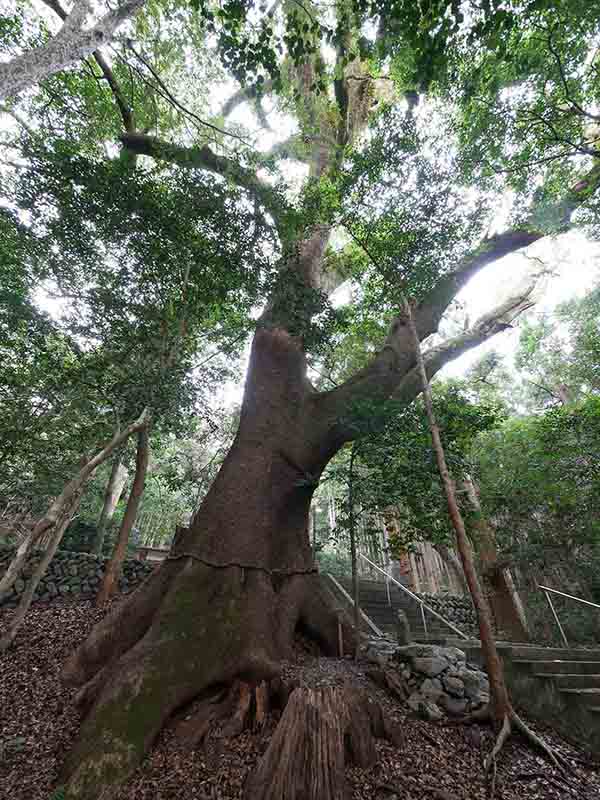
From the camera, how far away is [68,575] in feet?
20.6

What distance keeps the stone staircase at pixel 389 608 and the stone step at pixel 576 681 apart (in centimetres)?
192

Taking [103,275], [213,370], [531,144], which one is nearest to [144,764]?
[213,370]

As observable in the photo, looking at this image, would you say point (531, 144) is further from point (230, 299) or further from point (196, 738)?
point (196, 738)

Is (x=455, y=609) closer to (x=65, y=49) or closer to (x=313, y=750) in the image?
(x=313, y=750)

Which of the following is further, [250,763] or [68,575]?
[68,575]

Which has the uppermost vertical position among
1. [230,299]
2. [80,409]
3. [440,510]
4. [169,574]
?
[230,299]

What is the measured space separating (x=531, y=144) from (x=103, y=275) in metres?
6.44

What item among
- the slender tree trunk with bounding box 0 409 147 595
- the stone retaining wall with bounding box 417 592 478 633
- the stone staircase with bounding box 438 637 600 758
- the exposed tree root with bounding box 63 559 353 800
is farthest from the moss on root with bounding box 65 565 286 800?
the stone retaining wall with bounding box 417 592 478 633

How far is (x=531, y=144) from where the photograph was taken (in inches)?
190

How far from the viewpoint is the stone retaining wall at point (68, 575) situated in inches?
229

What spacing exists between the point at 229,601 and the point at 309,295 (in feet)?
12.9

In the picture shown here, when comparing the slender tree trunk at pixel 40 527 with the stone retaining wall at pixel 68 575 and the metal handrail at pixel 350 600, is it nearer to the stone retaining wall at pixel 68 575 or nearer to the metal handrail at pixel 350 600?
the stone retaining wall at pixel 68 575

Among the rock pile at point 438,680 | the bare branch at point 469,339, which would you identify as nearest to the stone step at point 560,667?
the rock pile at point 438,680

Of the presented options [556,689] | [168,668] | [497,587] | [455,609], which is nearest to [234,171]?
[168,668]
